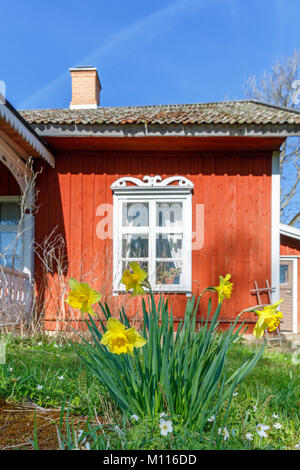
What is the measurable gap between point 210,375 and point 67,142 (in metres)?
5.18

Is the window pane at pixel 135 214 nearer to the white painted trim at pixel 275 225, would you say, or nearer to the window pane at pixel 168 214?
the window pane at pixel 168 214

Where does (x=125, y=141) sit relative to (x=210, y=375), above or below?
above

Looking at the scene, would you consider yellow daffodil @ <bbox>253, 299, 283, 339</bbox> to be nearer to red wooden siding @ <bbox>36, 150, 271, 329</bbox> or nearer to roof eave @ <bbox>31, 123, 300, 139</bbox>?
roof eave @ <bbox>31, 123, 300, 139</bbox>

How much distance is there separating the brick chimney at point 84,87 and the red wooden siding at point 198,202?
2873 mm

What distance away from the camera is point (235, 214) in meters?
6.26

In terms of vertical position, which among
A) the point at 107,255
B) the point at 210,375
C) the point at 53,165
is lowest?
the point at 210,375

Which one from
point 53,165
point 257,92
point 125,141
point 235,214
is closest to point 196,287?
point 235,214

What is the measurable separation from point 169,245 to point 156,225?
38 centimetres

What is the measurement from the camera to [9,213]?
659 centimetres

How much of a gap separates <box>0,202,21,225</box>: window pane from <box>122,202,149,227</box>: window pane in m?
1.83

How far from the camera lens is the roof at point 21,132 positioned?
176 inches
